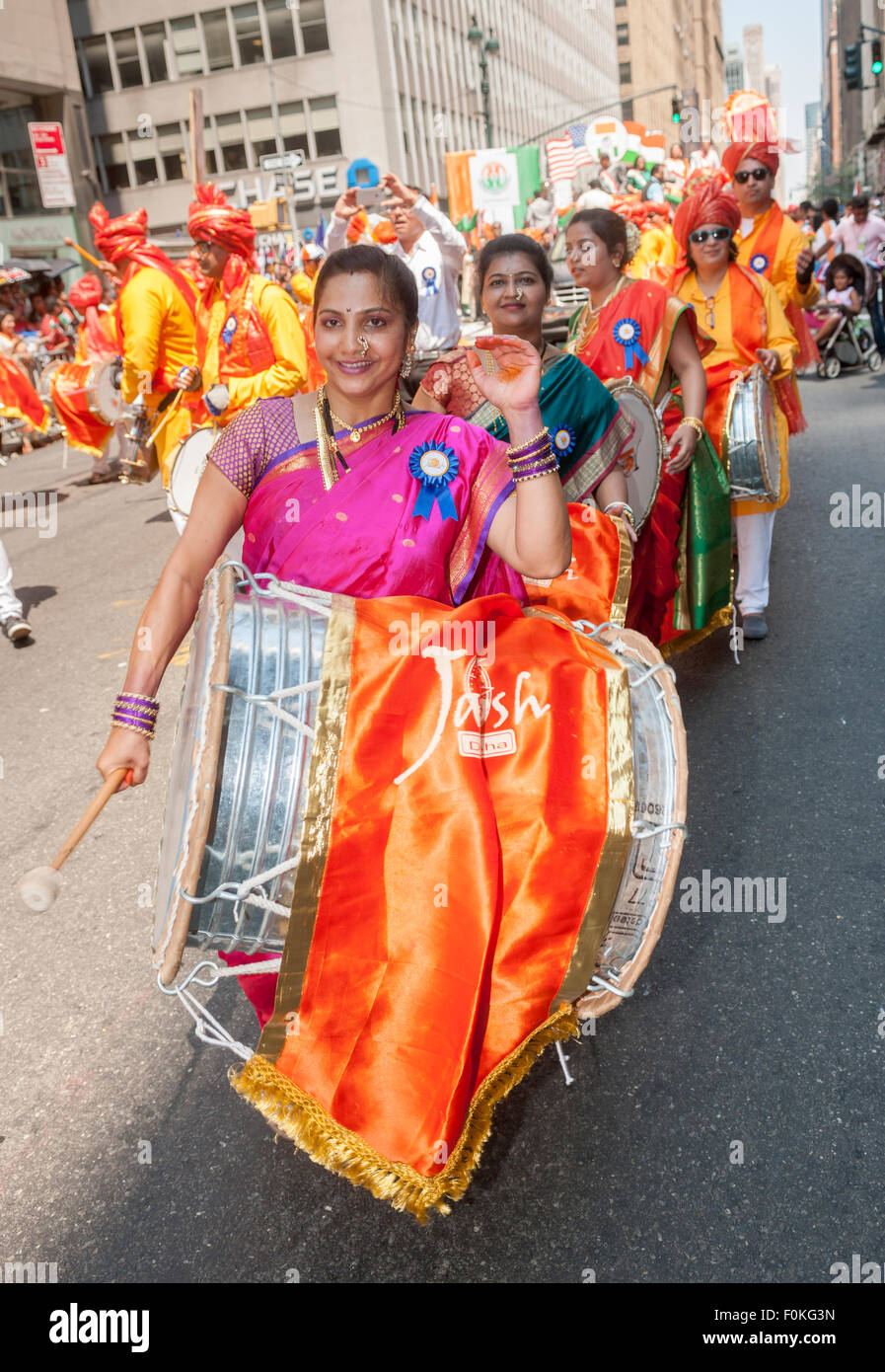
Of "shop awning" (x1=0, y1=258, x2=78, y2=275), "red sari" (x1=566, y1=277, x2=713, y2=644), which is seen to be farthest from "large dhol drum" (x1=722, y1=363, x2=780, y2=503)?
"shop awning" (x1=0, y1=258, x2=78, y2=275)

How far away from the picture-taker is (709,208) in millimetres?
5023

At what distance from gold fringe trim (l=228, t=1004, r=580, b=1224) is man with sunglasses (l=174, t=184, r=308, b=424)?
3.79 meters

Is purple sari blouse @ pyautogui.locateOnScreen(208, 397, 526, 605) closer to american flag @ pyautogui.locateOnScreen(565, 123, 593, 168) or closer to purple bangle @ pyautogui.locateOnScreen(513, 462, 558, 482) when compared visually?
purple bangle @ pyautogui.locateOnScreen(513, 462, 558, 482)

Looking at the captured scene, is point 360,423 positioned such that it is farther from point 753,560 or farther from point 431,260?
point 431,260

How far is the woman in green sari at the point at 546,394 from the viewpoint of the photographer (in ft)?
10.9

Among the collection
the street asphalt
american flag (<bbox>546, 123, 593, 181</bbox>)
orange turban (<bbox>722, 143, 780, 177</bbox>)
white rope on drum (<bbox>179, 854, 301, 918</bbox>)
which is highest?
american flag (<bbox>546, 123, 593, 181</bbox>)

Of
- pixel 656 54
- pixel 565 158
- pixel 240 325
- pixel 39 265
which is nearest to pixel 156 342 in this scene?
pixel 240 325

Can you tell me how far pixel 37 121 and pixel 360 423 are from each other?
3826cm

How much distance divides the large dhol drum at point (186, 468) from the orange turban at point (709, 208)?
2401 mm

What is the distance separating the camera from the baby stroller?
1239 cm

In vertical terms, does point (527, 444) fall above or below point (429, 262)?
below

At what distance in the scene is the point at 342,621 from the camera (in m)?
1.91

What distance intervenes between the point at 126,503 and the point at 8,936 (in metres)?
7.95

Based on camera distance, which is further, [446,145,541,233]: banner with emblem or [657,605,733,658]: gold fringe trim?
[446,145,541,233]: banner with emblem
